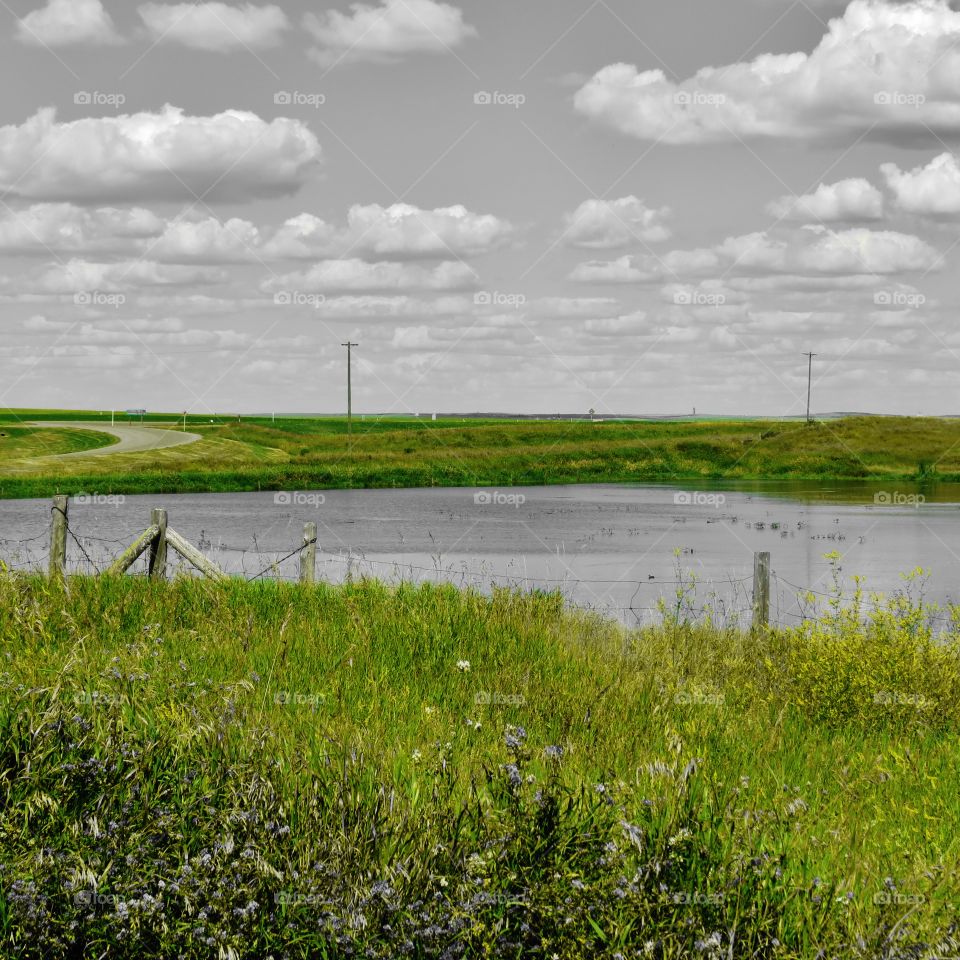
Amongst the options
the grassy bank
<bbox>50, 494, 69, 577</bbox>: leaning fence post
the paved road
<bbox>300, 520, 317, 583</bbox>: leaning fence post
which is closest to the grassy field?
the paved road

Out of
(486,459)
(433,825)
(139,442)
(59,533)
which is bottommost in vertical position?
(433,825)

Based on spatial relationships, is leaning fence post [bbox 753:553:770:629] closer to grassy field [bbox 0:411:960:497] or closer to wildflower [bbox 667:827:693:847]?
wildflower [bbox 667:827:693:847]

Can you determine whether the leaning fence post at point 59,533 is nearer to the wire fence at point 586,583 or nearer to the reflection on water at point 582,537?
the wire fence at point 586,583

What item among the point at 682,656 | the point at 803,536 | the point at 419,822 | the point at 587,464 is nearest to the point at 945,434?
the point at 587,464

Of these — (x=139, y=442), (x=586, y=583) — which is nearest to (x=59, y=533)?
(x=586, y=583)

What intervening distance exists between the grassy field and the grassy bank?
48880 mm

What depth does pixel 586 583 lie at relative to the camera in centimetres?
2134

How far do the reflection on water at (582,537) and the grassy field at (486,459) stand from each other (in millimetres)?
5230

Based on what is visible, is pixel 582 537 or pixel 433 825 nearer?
pixel 433 825

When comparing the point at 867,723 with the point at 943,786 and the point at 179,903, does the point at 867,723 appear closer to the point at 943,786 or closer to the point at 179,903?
the point at 943,786

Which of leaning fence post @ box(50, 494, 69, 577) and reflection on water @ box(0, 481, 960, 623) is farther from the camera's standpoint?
reflection on water @ box(0, 481, 960, 623)

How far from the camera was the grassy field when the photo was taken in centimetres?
6050

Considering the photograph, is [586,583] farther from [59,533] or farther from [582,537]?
[582,537]

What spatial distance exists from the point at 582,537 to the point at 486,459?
4322cm
